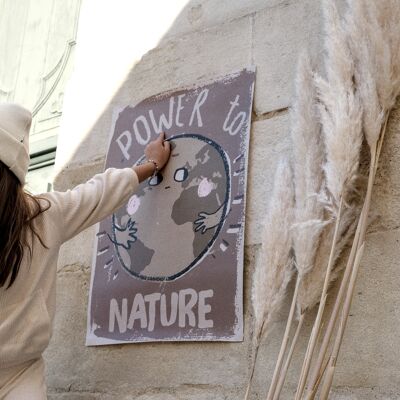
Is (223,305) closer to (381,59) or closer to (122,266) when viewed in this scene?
(122,266)

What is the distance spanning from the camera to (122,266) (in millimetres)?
1976

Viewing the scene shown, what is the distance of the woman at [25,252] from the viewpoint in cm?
156

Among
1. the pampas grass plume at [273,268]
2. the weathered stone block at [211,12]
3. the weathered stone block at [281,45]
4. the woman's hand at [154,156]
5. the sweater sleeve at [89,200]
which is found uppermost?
the weathered stone block at [211,12]

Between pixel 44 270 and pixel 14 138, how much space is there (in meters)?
0.34

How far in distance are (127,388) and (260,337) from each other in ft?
1.88

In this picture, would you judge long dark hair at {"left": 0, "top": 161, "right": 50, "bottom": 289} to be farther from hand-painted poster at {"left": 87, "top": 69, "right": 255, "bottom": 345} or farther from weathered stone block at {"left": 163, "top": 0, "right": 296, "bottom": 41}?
weathered stone block at {"left": 163, "top": 0, "right": 296, "bottom": 41}

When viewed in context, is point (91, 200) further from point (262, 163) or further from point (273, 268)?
point (273, 268)

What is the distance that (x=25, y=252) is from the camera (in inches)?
63.4

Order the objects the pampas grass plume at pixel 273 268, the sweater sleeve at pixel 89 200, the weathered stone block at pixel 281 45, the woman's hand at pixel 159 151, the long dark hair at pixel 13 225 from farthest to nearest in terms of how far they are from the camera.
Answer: the woman's hand at pixel 159 151 → the weathered stone block at pixel 281 45 → the sweater sleeve at pixel 89 200 → the long dark hair at pixel 13 225 → the pampas grass plume at pixel 273 268

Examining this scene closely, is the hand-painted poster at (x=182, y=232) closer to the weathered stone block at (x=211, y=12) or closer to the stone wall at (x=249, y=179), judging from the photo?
the stone wall at (x=249, y=179)

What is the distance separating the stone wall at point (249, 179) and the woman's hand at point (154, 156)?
0.71 ft

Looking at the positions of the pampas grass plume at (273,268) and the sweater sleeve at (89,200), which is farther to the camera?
the sweater sleeve at (89,200)

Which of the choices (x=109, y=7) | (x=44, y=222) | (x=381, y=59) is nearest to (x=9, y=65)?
(x=109, y=7)

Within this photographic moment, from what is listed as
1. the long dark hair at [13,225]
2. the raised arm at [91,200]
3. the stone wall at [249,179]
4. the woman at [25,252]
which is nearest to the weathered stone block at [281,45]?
the stone wall at [249,179]
